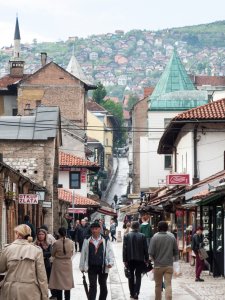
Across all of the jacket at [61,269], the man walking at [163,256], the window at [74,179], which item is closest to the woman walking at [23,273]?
the jacket at [61,269]

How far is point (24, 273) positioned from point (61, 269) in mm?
7436

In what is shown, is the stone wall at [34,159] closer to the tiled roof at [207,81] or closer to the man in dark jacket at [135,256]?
the man in dark jacket at [135,256]

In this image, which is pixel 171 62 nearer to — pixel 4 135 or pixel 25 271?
pixel 4 135

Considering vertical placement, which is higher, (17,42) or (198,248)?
(17,42)

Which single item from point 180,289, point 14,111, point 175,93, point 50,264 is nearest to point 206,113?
point 180,289

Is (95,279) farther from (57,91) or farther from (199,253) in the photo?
(57,91)

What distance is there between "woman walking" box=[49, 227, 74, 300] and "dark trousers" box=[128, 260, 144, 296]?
1.95m

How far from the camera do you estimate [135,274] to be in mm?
24234

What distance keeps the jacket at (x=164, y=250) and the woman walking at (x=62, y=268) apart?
1.69m

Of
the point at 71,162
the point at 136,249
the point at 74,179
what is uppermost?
the point at 71,162

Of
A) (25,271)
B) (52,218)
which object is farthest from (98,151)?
(25,271)

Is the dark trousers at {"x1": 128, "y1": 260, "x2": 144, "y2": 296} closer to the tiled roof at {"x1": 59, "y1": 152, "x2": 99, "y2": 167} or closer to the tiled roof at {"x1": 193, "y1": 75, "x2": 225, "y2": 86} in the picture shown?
the tiled roof at {"x1": 59, "y1": 152, "x2": 99, "y2": 167}

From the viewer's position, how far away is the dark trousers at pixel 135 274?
78.5 ft

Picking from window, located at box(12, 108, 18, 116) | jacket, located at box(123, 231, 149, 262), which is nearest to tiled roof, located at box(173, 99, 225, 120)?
jacket, located at box(123, 231, 149, 262)
